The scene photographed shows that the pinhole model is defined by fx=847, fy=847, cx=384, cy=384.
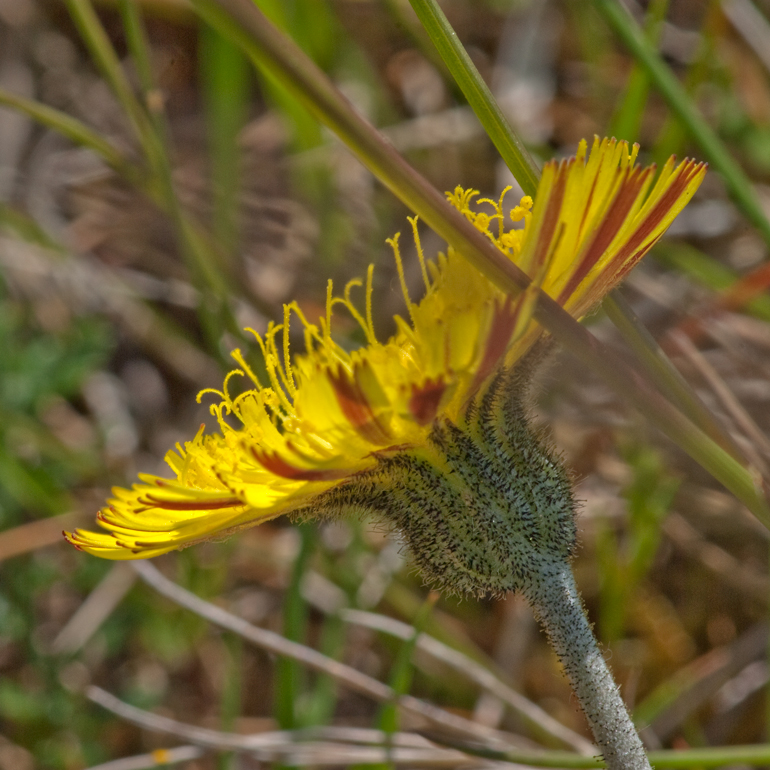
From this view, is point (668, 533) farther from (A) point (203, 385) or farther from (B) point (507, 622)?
(A) point (203, 385)

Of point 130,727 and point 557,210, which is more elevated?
point 130,727

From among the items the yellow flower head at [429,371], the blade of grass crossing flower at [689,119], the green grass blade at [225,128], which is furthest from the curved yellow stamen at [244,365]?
the green grass blade at [225,128]

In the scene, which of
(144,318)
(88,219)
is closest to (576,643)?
(144,318)

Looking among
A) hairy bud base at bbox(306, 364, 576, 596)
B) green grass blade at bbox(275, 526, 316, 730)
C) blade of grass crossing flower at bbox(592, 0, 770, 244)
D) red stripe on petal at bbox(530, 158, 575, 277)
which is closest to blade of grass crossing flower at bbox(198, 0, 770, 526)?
red stripe on petal at bbox(530, 158, 575, 277)

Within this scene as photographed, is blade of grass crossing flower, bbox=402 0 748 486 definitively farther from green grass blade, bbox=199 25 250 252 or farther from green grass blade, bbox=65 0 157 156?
green grass blade, bbox=199 25 250 252

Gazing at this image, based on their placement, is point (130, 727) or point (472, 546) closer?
point (472, 546)

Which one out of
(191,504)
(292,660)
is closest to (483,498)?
(191,504)
